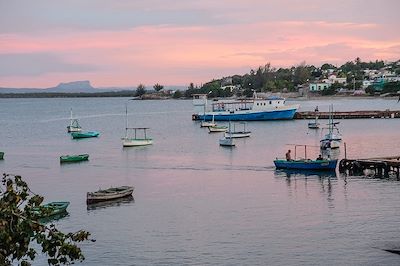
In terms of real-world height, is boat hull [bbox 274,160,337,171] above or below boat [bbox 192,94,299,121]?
below

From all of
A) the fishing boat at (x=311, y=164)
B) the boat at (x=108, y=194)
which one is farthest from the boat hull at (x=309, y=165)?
the boat at (x=108, y=194)

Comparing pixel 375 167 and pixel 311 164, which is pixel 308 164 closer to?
pixel 311 164

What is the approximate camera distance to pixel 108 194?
41.2m

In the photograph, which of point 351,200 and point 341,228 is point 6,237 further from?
point 351,200

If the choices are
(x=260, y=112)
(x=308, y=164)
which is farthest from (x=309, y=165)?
Answer: (x=260, y=112)

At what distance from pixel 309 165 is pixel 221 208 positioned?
15.1 m

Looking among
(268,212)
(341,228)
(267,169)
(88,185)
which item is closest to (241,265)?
(341,228)

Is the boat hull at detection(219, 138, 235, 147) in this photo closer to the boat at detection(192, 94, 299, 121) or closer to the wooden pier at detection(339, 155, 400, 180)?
the wooden pier at detection(339, 155, 400, 180)

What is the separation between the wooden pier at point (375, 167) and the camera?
161 feet

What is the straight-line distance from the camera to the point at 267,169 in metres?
55.3

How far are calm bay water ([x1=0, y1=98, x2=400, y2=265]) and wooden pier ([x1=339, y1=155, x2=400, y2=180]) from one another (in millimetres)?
2623

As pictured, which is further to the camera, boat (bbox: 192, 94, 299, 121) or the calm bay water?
boat (bbox: 192, 94, 299, 121)

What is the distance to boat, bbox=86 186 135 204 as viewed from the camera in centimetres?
4044

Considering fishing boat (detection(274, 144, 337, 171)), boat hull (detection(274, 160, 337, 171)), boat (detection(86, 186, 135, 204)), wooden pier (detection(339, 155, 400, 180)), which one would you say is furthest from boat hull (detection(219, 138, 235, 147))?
boat (detection(86, 186, 135, 204))
